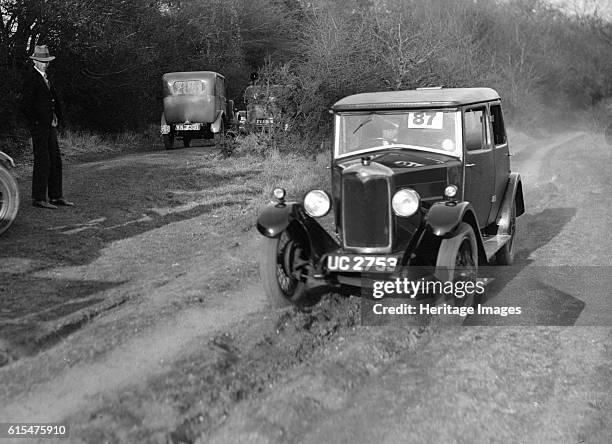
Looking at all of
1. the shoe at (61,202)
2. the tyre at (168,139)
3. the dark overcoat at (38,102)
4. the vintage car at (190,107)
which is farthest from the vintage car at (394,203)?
the vintage car at (190,107)

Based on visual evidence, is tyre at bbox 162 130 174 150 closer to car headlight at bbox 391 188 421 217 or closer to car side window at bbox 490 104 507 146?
car side window at bbox 490 104 507 146

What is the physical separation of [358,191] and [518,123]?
3658 cm

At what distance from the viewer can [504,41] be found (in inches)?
1746

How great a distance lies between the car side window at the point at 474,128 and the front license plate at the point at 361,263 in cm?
173

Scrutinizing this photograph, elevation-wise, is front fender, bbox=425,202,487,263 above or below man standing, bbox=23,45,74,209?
below

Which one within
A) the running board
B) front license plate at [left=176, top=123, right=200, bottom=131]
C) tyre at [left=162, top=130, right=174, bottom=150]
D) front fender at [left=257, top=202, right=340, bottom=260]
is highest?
front fender at [left=257, top=202, right=340, bottom=260]

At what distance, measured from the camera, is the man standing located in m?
9.00

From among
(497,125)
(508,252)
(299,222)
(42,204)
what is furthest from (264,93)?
(299,222)

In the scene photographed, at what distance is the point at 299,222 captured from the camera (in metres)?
5.78

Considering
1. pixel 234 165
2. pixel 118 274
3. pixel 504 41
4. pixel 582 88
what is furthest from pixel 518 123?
pixel 118 274

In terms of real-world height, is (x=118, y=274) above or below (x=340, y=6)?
below

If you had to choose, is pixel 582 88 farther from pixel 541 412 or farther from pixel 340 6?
pixel 541 412

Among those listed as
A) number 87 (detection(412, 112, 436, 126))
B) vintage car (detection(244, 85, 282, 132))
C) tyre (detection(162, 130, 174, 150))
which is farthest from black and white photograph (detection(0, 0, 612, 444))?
tyre (detection(162, 130, 174, 150))

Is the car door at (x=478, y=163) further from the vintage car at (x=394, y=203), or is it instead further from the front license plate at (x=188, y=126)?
the front license plate at (x=188, y=126)
